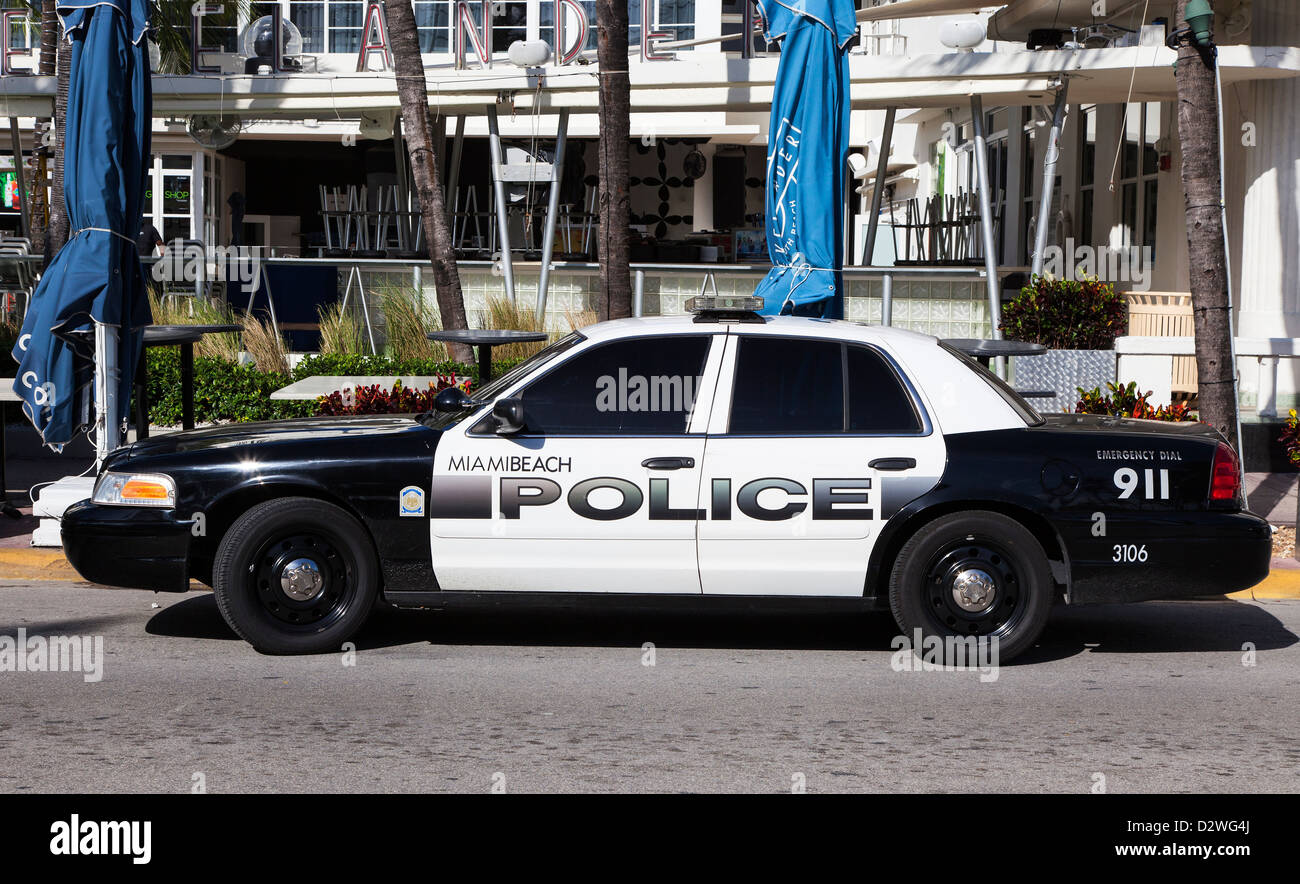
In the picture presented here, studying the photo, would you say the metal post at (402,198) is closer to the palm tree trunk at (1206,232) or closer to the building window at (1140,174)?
the building window at (1140,174)

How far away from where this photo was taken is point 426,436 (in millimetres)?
6695

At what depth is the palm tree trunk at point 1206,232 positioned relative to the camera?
962cm

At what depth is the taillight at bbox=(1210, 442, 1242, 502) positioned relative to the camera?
672 centimetres

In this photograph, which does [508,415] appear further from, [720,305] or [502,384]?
[720,305]

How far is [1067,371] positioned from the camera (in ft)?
43.5

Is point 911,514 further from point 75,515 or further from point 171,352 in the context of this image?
point 171,352

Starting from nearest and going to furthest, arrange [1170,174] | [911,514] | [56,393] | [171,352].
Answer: [911,514] < [56,393] < [171,352] < [1170,174]

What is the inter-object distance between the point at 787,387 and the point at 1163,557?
1895 mm

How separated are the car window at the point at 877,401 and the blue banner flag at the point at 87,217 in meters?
4.83

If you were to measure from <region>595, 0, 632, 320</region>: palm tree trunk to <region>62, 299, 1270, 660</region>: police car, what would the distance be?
6.40m

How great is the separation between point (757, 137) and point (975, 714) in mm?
21517

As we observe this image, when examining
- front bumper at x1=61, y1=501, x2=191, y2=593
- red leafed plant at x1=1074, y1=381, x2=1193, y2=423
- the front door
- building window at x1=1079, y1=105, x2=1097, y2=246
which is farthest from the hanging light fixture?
building window at x1=1079, y1=105, x2=1097, y2=246
